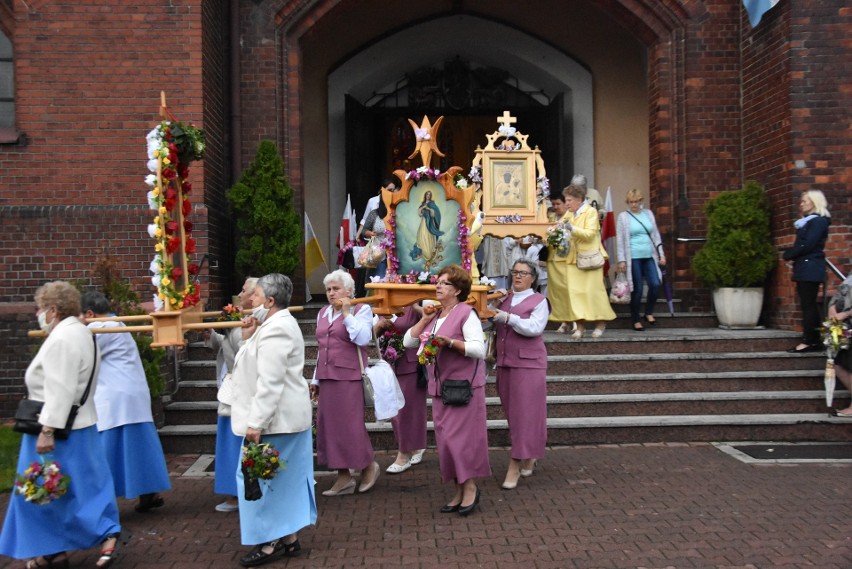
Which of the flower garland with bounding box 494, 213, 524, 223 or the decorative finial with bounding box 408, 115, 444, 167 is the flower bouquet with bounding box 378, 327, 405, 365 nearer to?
the decorative finial with bounding box 408, 115, 444, 167

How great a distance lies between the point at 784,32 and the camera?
10.6m

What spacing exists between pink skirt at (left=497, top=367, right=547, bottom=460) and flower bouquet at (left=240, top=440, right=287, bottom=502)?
253 cm

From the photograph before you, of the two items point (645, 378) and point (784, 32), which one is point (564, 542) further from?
point (784, 32)

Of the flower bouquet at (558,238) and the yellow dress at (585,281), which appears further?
the yellow dress at (585,281)

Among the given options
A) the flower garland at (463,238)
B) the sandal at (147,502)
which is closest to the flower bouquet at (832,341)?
the flower garland at (463,238)

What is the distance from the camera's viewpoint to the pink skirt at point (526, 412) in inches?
275

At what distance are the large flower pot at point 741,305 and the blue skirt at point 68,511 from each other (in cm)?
801

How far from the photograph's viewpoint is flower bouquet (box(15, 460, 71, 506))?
4.85 metres

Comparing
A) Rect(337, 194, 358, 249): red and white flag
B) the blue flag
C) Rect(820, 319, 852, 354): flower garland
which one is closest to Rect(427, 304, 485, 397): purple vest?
Rect(820, 319, 852, 354): flower garland

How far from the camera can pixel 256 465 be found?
5.02m

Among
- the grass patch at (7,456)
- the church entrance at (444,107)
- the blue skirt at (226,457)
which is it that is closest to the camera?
the blue skirt at (226,457)

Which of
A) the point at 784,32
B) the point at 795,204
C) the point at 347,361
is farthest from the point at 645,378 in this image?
the point at 784,32

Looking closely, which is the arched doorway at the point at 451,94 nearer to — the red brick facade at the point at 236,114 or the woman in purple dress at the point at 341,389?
the red brick facade at the point at 236,114

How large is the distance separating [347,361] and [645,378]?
3.91 m
